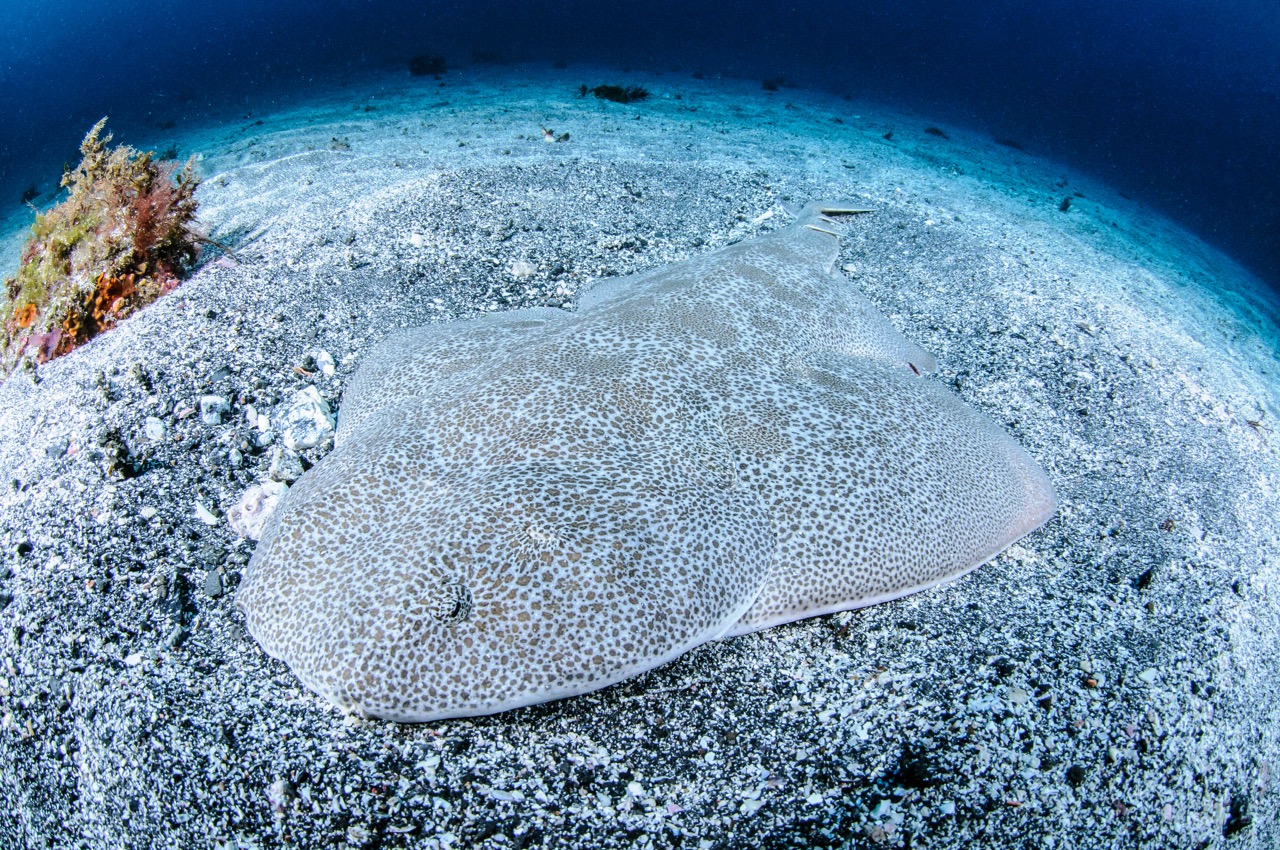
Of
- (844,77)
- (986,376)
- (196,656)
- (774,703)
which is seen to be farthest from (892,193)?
(844,77)

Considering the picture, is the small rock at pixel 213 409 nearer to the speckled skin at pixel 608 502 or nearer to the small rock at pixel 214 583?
the speckled skin at pixel 608 502

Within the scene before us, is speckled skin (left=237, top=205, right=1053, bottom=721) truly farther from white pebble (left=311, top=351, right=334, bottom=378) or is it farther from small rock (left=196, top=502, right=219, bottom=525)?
small rock (left=196, top=502, right=219, bottom=525)

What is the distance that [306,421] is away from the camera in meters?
3.74

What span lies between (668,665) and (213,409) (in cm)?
353

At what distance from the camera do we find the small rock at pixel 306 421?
3.65 meters

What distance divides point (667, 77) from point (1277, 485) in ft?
81.1

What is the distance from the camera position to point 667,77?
2355 cm

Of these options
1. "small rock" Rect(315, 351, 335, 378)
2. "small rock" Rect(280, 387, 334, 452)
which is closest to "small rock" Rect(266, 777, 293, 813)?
"small rock" Rect(280, 387, 334, 452)

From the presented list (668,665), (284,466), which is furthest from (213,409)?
(668,665)

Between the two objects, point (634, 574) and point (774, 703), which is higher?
point (634, 574)

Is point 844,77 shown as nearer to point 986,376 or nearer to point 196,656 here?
point 986,376

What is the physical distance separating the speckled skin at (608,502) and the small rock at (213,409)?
1046 mm

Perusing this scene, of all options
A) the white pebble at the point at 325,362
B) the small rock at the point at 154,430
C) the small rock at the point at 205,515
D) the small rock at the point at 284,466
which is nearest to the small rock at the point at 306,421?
the small rock at the point at 284,466

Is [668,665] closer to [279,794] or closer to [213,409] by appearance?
[279,794]
